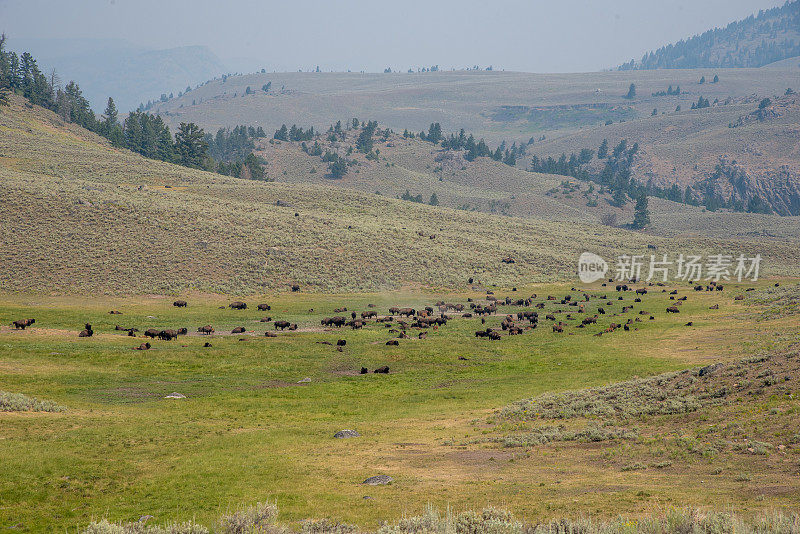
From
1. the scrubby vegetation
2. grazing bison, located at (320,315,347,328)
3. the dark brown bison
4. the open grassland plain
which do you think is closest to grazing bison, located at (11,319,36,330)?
the open grassland plain

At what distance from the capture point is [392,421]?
100 ft

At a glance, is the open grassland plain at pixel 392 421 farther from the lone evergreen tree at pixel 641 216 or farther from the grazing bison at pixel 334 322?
the lone evergreen tree at pixel 641 216

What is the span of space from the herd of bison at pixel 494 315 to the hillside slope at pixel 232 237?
1392 centimetres

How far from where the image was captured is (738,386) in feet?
85.9

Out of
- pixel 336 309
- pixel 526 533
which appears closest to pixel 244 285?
pixel 336 309

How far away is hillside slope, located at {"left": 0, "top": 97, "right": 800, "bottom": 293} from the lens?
7731 cm

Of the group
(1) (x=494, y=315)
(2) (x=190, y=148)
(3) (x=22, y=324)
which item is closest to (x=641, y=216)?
(2) (x=190, y=148)

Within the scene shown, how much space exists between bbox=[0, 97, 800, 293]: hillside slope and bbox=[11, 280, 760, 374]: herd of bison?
13.9m

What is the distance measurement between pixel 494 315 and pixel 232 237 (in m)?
44.0

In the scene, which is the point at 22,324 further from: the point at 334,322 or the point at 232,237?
the point at 232,237

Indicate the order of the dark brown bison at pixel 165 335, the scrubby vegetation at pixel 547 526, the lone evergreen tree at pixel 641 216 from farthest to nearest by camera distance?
1. the lone evergreen tree at pixel 641 216
2. the dark brown bison at pixel 165 335
3. the scrubby vegetation at pixel 547 526

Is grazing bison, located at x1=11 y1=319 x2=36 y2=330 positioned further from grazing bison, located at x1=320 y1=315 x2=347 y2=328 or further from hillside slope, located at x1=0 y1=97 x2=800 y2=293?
grazing bison, located at x1=320 y1=315 x2=347 y2=328

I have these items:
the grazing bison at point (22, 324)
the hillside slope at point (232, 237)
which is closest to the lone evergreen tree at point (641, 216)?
the hillside slope at point (232, 237)

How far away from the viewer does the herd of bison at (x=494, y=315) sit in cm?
5234
